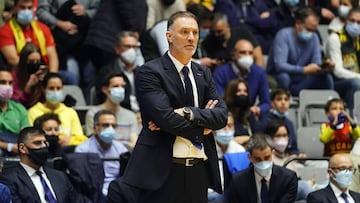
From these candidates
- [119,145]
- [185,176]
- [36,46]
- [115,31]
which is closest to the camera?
[185,176]

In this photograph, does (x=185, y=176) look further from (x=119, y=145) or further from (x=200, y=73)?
(x=119, y=145)

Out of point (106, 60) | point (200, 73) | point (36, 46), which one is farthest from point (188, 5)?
point (200, 73)

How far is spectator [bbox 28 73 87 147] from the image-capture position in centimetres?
994

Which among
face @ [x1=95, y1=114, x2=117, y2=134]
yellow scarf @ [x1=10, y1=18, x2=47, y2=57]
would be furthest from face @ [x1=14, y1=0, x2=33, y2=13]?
face @ [x1=95, y1=114, x2=117, y2=134]

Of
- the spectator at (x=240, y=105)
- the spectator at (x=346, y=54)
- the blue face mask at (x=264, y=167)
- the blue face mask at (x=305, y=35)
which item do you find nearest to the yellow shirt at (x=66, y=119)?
the spectator at (x=240, y=105)

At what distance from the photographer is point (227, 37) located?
39.8ft

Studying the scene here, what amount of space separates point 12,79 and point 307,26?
13.0ft

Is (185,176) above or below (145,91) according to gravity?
below

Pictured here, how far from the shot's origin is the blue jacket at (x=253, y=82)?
1134 cm

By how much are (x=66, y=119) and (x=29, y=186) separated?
1.83m

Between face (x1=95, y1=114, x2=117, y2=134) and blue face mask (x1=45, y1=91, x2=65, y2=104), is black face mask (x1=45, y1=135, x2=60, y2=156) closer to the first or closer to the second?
face (x1=95, y1=114, x2=117, y2=134)

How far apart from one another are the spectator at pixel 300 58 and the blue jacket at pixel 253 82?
809 millimetres

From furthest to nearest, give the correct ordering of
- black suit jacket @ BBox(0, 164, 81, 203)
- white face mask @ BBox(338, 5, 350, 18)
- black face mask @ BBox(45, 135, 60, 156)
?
1. white face mask @ BBox(338, 5, 350, 18)
2. black face mask @ BBox(45, 135, 60, 156)
3. black suit jacket @ BBox(0, 164, 81, 203)

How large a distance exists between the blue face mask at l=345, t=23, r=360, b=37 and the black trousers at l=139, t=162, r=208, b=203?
265 inches
